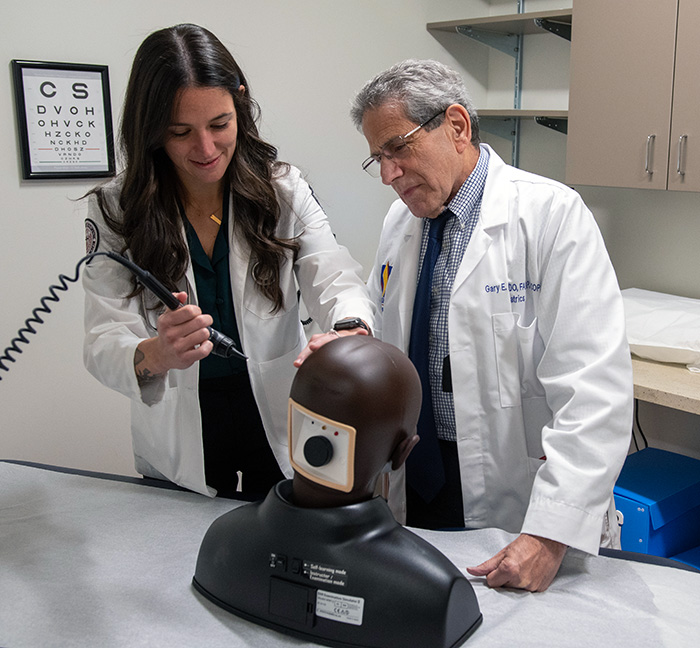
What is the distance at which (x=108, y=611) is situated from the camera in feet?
3.38

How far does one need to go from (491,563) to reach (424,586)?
23 centimetres

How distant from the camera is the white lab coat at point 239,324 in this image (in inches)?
56.0

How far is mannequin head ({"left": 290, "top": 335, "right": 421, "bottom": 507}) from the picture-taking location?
3.13 ft

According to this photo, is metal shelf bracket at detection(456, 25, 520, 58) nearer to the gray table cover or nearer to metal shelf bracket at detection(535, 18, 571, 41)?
metal shelf bracket at detection(535, 18, 571, 41)

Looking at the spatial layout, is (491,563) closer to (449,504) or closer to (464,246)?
(449,504)

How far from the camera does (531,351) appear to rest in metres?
1.38

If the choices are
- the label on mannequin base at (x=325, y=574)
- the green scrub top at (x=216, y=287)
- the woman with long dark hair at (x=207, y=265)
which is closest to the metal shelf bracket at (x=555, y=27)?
the woman with long dark hair at (x=207, y=265)

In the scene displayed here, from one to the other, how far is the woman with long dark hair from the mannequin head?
34cm

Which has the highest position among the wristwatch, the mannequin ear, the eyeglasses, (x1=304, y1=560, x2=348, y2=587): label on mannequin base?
the eyeglasses

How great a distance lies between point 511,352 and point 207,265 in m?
0.63

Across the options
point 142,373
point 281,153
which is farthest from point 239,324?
point 281,153

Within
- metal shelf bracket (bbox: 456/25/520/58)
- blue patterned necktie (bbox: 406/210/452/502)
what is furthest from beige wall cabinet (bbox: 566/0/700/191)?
blue patterned necktie (bbox: 406/210/452/502)

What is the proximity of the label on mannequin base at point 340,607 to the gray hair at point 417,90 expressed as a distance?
86 centimetres

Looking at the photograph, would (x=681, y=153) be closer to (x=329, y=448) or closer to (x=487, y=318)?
(x=487, y=318)
